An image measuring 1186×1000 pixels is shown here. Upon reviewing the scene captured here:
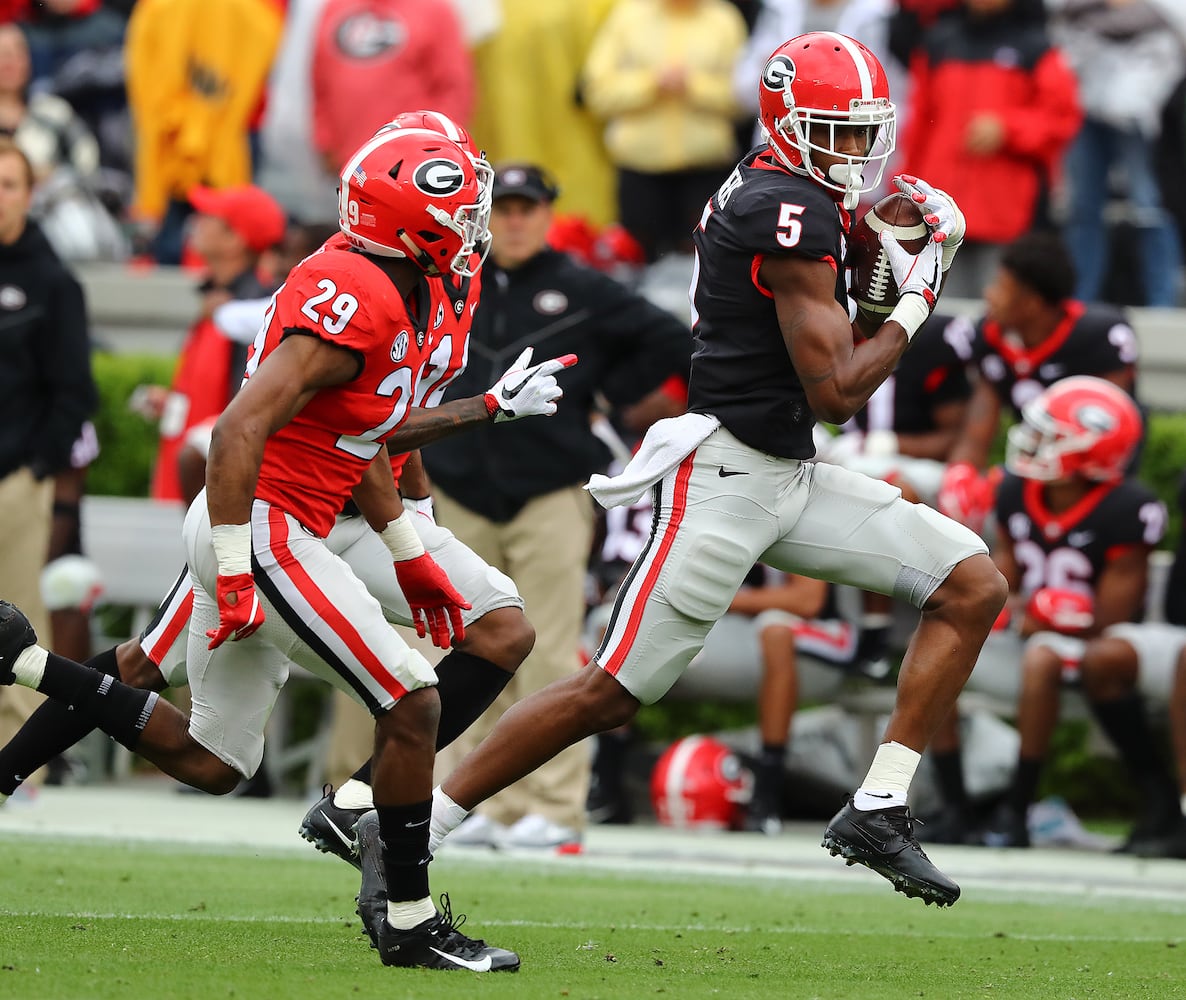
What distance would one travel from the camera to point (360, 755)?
8.48 m

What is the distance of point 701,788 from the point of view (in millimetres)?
8734

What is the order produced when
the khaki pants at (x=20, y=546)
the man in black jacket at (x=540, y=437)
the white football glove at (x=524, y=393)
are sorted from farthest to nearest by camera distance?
the khaki pants at (x=20, y=546) < the man in black jacket at (x=540, y=437) < the white football glove at (x=524, y=393)

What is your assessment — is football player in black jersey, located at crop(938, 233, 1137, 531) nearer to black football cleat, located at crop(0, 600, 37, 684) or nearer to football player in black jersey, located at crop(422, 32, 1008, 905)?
football player in black jersey, located at crop(422, 32, 1008, 905)

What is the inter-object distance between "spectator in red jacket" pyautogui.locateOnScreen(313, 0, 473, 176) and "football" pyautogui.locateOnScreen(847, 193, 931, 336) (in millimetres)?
5482

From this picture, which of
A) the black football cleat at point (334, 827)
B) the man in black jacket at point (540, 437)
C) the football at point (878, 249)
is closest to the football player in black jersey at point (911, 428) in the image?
the man in black jacket at point (540, 437)

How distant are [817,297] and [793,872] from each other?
2824 mm

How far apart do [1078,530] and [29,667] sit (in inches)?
175

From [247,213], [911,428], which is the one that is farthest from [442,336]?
[247,213]

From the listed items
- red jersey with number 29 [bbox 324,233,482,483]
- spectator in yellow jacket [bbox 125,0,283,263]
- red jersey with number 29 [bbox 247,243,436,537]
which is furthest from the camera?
spectator in yellow jacket [bbox 125,0,283,263]

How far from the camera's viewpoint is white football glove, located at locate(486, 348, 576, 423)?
5293 millimetres

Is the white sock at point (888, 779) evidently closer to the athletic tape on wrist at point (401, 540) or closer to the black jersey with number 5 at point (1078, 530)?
the athletic tape on wrist at point (401, 540)

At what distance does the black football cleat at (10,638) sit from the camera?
522 centimetres

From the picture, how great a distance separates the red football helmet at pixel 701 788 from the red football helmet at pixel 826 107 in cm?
369

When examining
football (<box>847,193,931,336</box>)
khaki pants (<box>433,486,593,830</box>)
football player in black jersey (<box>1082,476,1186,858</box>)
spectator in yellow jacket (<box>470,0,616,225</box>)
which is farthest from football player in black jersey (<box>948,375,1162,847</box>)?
spectator in yellow jacket (<box>470,0,616,225</box>)
